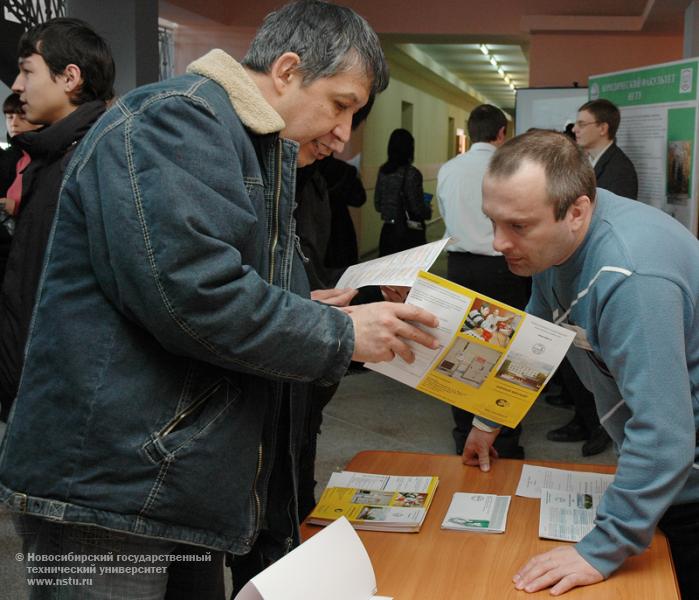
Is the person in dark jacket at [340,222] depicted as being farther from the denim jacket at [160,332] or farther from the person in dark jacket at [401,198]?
the denim jacket at [160,332]

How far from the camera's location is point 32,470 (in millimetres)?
1111

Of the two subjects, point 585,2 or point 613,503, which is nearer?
point 613,503

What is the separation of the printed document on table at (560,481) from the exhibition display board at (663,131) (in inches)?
132

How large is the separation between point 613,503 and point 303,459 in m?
1.08

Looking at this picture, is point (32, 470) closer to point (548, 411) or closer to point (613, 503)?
point (613, 503)

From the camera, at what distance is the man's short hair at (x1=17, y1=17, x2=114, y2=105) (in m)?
2.19

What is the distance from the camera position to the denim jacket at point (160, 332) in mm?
1034

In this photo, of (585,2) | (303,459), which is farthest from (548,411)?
(585,2)

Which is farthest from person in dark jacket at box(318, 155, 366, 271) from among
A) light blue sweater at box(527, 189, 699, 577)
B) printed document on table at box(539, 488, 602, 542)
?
light blue sweater at box(527, 189, 699, 577)

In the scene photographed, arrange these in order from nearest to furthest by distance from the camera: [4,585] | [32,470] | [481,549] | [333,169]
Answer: [32,470] < [481,549] < [4,585] < [333,169]

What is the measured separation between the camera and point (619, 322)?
4.34 ft

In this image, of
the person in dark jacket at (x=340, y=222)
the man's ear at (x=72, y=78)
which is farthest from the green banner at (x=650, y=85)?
the man's ear at (x=72, y=78)

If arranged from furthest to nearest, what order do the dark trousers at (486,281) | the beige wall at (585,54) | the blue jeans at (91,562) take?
1. the beige wall at (585,54)
2. the dark trousers at (486,281)
3. the blue jeans at (91,562)

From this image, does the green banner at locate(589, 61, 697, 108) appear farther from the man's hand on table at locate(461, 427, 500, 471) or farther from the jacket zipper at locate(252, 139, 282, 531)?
the jacket zipper at locate(252, 139, 282, 531)
